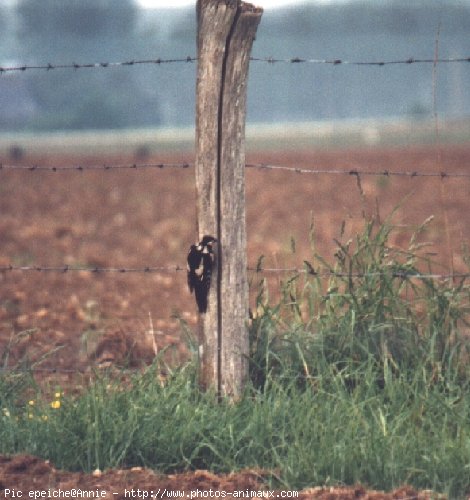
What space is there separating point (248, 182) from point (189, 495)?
17642mm

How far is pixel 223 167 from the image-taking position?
475cm

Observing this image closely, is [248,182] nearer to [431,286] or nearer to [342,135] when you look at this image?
[431,286]

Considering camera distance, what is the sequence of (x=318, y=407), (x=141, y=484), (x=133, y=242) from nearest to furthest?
(x=141, y=484) → (x=318, y=407) → (x=133, y=242)

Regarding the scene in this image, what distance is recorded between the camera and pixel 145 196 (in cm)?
1916

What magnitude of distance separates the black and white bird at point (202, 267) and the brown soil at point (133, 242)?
1.55 ft

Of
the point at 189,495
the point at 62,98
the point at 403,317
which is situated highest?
the point at 62,98

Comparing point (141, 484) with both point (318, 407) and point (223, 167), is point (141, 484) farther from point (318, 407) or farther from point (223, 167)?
Answer: point (223, 167)

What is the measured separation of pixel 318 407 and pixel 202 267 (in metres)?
0.80

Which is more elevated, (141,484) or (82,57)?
(82,57)

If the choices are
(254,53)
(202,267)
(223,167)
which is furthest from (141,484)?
(254,53)

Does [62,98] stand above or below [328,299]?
above

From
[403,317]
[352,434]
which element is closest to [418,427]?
[352,434]

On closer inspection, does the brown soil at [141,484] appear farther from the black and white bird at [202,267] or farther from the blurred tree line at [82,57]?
the blurred tree line at [82,57]

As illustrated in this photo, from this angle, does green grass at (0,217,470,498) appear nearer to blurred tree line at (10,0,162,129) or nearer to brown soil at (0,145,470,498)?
brown soil at (0,145,470,498)
